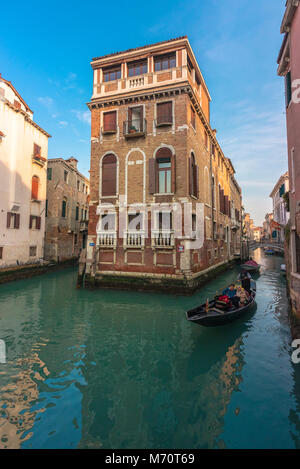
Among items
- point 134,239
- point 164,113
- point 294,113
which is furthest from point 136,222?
point 294,113

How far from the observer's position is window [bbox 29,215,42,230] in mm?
20984

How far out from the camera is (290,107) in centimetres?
923

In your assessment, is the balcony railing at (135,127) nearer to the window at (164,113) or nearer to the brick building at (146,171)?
the brick building at (146,171)

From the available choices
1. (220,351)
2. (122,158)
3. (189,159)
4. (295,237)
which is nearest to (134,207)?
(122,158)

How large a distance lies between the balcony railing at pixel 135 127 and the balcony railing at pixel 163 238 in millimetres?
6267

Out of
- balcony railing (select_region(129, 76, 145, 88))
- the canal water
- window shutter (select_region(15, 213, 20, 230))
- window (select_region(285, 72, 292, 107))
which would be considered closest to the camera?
the canal water

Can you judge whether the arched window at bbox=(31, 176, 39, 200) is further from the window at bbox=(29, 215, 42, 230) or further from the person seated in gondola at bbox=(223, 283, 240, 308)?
the person seated in gondola at bbox=(223, 283, 240, 308)

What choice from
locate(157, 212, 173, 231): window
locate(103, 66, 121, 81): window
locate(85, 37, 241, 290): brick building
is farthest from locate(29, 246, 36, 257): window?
locate(103, 66, 121, 81): window

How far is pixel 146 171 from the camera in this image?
49.3 feet

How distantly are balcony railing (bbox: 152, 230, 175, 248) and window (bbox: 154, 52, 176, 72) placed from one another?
10.2 meters

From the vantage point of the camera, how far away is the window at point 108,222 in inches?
612

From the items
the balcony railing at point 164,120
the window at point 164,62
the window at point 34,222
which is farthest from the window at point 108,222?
the window at point 164,62

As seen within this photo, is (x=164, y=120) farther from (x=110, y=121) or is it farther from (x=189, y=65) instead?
(x=189, y=65)

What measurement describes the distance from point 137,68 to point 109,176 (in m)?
7.22
